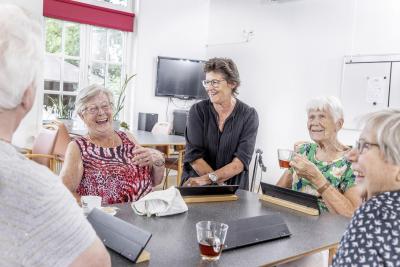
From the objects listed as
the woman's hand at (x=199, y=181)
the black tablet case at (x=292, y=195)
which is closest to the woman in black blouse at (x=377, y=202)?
the black tablet case at (x=292, y=195)

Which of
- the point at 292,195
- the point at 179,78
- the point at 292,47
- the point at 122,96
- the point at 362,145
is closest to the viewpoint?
the point at 362,145

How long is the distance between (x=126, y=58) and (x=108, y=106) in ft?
15.3

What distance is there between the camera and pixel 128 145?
2.34 meters

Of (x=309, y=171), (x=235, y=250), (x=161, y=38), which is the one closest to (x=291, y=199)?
(x=309, y=171)

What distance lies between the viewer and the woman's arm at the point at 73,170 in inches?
81.9

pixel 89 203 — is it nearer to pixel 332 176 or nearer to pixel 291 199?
pixel 291 199

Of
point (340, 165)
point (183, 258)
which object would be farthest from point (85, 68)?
point (183, 258)

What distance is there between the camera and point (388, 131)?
1.05 metres

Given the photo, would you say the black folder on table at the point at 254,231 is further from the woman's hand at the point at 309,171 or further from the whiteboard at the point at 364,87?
the whiteboard at the point at 364,87

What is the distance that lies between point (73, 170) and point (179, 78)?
196 inches

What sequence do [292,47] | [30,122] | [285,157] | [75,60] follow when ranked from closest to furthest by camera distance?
[285,157] → [30,122] → [292,47] → [75,60]

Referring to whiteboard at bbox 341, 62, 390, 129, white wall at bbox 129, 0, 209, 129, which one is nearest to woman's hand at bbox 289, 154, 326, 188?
whiteboard at bbox 341, 62, 390, 129

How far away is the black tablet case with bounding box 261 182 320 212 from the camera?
1826mm

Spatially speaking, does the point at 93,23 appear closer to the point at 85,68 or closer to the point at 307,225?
the point at 85,68
